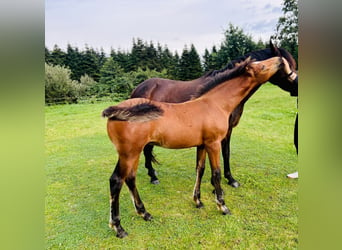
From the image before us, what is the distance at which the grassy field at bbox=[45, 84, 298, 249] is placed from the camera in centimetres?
151

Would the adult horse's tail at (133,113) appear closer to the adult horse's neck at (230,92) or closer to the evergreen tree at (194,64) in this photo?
the adult horse's neck at (230,92)

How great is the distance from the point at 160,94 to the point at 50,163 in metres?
0.90

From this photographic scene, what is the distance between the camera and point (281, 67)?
159cm

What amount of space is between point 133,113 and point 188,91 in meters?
0.55

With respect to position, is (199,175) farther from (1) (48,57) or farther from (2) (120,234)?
(1) (48,57)

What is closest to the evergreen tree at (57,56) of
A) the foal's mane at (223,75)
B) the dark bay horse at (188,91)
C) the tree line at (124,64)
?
the tree line at (124,64)

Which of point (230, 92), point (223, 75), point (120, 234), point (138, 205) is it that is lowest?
point (120, 234)

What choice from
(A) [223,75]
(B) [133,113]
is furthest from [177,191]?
(A) [223,75]

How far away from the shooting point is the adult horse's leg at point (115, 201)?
4.76ft

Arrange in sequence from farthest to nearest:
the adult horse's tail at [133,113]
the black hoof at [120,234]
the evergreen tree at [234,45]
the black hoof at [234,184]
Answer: the black hoof at [234,184] < the evergreen tree at [234,45] < the black hoof at [120,234] < the adult horse's tail at [133,113]

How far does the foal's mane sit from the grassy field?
23 centimetres

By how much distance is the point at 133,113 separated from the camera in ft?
4.64

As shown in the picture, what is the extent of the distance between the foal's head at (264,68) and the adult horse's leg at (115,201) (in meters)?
1.00

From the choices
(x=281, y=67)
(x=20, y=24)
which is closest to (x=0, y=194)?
(x=20, y=24)
